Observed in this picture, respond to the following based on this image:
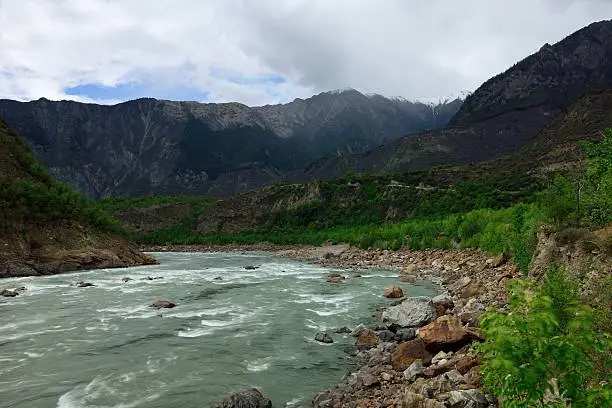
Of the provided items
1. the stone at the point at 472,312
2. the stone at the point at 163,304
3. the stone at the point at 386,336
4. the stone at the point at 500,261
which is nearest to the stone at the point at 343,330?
the stone at the point at 386,336

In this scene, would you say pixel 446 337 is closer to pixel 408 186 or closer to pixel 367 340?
pixel 367 340

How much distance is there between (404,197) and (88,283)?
72.2 m

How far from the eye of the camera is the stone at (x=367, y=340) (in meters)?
17.7

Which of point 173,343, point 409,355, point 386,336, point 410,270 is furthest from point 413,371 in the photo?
point 410,270

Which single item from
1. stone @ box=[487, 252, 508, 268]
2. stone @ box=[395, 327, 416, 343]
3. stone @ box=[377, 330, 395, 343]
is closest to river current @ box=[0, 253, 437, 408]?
stone @ box=[377, 330, 395, 343]

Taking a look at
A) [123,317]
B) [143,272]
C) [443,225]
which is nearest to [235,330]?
[123,317]

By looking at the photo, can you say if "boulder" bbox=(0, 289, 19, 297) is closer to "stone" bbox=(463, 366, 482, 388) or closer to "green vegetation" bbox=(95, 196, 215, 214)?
"stone" bbox=(463, 366, 482, 388)

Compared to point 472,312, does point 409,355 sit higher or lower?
lower

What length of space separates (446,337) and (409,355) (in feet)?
4.33

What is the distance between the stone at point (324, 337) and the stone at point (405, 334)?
2626 millimetres

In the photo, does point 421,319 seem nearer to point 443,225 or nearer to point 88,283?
point 88,283

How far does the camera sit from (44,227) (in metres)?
49.6

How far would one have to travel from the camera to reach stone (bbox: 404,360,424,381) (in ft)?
42.9

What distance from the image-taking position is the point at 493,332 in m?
5.77
